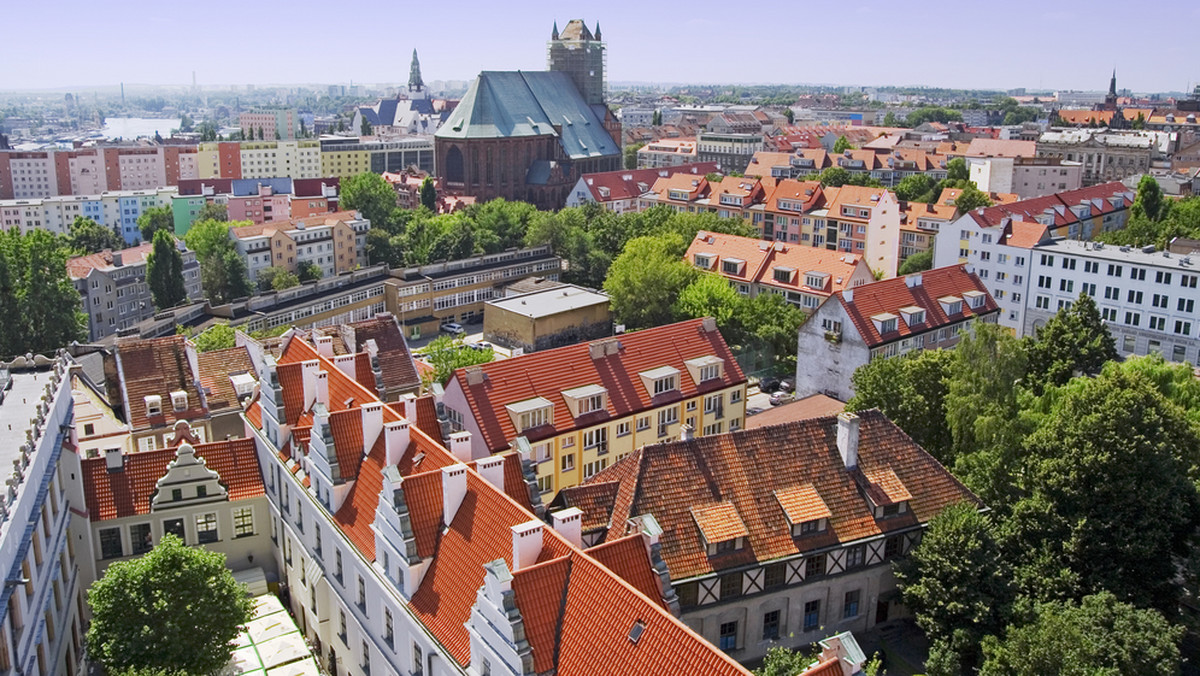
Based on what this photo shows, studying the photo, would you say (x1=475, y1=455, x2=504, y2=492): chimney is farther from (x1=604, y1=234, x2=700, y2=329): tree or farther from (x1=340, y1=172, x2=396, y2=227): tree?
(x1=340, y1=172, x2=396, y2=227): tree

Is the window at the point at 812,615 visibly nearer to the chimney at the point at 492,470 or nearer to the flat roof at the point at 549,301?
the chimney at the point at 492,470

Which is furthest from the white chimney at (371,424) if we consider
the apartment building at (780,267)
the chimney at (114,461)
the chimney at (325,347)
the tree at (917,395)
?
the apartment building at (780,267)

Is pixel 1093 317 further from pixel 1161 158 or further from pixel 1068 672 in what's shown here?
pixel 1161 158

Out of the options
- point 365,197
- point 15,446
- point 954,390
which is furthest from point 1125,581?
point 365,197

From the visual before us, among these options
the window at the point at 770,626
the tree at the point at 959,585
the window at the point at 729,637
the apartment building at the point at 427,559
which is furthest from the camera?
the window at the point at 770,626

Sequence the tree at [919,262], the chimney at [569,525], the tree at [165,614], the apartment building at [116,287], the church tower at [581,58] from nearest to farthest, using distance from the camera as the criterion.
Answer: the chimney at [569,525] → the tree at [165,614] → the tree at [919,262] → the apartment building at [116,287] → the church tower at [581,58]

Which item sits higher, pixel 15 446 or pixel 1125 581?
pixel 15 446
